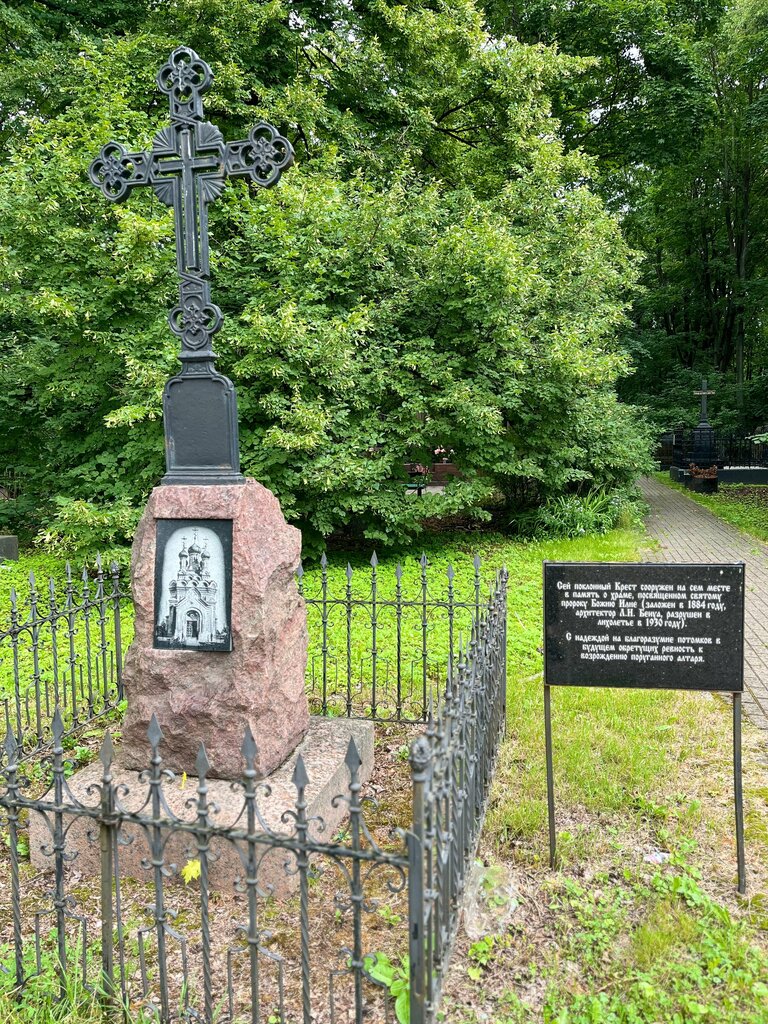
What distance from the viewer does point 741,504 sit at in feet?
58.8

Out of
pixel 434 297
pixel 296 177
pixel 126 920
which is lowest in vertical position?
pixel 126 920

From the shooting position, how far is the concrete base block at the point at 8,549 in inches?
425

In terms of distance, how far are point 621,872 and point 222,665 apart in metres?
2.16

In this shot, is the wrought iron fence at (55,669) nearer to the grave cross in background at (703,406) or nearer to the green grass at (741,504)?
the green grass at (741,504)

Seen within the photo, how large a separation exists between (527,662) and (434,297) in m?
6.00

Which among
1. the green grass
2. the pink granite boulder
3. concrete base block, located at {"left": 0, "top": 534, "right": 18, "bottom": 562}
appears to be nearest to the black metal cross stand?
the pink granite boulder

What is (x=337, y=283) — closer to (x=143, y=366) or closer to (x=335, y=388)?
(x=335, y=388)

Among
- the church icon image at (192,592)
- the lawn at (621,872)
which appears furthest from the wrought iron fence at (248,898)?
the church icon image at (192,592)

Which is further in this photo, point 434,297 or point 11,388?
point 11,388

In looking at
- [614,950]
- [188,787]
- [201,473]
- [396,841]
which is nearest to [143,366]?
[201,473]

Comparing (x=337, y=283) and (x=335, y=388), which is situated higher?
(x=337, y=283)

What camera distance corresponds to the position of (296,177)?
9.33 m

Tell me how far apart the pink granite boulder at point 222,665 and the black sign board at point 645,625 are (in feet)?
4.64

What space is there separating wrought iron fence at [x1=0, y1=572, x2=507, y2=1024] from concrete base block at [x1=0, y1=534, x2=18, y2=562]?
25.8 feet
